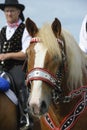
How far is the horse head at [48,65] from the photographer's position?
5.23 m

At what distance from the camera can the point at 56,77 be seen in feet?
18.0

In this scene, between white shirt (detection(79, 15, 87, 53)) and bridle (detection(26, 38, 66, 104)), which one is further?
white shirt (detection(79, 15, 87, 53))

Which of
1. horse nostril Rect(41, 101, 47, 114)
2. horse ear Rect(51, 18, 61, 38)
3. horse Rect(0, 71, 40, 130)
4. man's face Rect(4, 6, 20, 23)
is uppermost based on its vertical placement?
man's face Rect(4, 6, 20, 23)

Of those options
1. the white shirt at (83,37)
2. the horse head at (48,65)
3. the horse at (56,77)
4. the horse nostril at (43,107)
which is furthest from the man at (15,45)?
the horse nostril at (43,107)

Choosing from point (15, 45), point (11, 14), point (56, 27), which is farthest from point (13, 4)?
point (56, 27)

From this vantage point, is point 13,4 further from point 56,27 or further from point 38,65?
point 38,65

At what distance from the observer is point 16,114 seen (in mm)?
7719

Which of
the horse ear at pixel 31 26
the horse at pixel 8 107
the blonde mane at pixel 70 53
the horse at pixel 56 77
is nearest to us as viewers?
the horse at pixel 56 77

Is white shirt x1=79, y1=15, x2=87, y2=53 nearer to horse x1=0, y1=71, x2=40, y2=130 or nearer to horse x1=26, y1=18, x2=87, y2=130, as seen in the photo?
horse x1=26, y1=18, x2=87, y2=130

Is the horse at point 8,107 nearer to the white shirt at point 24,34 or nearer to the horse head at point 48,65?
the white shirt at point 24,34

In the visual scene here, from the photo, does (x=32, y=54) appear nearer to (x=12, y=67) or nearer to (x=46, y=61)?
(x=46, y=61)

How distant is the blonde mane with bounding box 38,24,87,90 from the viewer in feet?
18.1

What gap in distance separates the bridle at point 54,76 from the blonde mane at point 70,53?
0.13 meters

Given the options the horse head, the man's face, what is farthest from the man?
the horse head
